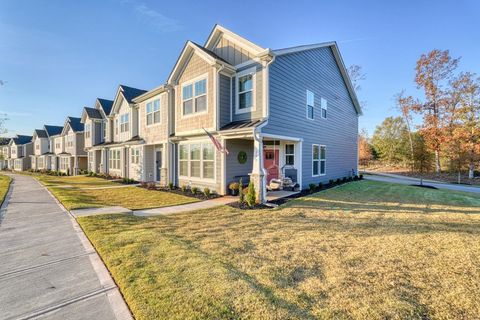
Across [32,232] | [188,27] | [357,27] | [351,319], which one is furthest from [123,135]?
[351,319]

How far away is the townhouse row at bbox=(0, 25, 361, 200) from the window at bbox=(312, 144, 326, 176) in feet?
0.20

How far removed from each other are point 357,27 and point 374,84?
15142 mm

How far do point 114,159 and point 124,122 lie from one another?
4.15m

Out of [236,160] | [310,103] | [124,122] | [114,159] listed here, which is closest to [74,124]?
[114,159]

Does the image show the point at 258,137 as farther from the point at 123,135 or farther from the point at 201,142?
the point at 123,135

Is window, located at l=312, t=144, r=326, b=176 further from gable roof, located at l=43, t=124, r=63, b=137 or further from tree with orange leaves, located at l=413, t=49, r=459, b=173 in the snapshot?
gable roof, located at l=43, t=124, r=63, b=137

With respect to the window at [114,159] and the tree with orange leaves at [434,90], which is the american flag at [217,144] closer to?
the window at [114,159]

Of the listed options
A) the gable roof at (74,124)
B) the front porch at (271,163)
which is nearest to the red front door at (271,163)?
the front porch at (271,163)

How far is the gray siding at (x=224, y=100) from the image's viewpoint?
1056 cm

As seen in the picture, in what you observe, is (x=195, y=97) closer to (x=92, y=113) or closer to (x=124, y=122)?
(x=124, y=122)

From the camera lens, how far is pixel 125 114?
18938 mm

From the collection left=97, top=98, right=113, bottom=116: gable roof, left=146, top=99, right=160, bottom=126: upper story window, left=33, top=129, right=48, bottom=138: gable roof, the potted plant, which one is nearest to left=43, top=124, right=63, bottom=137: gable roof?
left=33, top=129, right=48, bottom=138: gable roof

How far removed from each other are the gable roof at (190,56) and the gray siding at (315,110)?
256 centimetres

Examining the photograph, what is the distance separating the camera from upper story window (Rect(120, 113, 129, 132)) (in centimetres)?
1877
